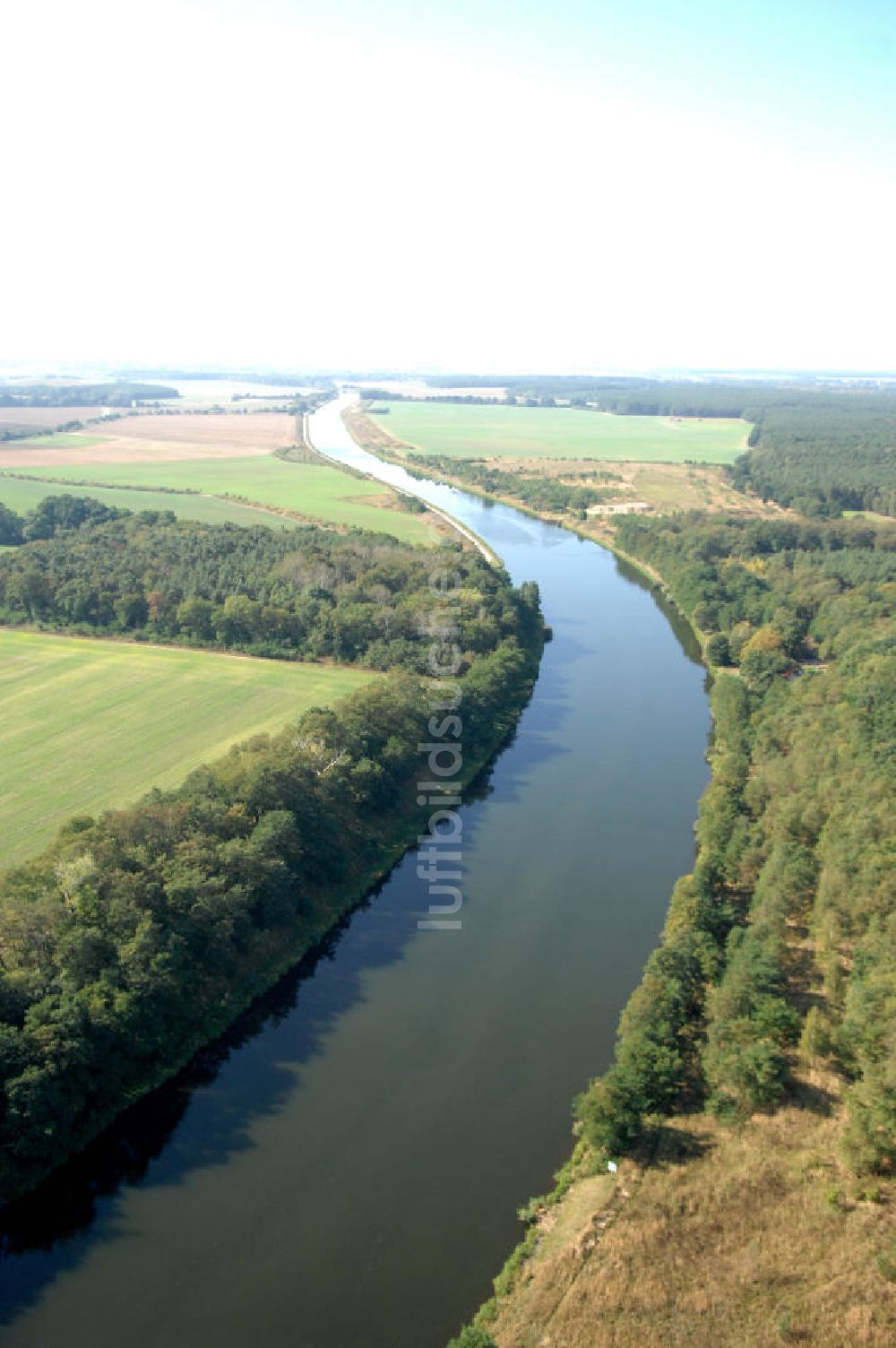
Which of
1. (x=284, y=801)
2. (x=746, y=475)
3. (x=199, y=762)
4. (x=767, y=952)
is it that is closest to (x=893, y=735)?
(x=767, y=952)

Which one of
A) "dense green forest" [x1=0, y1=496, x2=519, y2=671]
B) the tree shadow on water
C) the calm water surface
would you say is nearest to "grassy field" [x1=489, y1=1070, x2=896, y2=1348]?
the calm water surface

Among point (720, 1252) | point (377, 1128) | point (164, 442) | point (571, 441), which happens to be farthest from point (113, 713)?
point (571, 441)

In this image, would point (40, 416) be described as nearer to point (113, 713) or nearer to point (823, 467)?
point (823, 467)

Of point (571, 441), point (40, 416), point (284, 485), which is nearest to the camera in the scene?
point (284, 485)

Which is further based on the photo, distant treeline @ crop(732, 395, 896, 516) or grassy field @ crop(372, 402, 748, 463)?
grassy field @ crop(372, 402, 748, 463)

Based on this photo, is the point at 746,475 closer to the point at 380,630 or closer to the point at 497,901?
the point at 380,630

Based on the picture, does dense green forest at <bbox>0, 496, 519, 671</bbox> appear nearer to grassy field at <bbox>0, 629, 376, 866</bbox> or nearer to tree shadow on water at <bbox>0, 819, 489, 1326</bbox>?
grassy field at <bbox>0, 629, 376, 866</bbox>

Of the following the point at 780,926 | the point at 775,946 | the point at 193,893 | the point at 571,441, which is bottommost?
the point at 780,926
